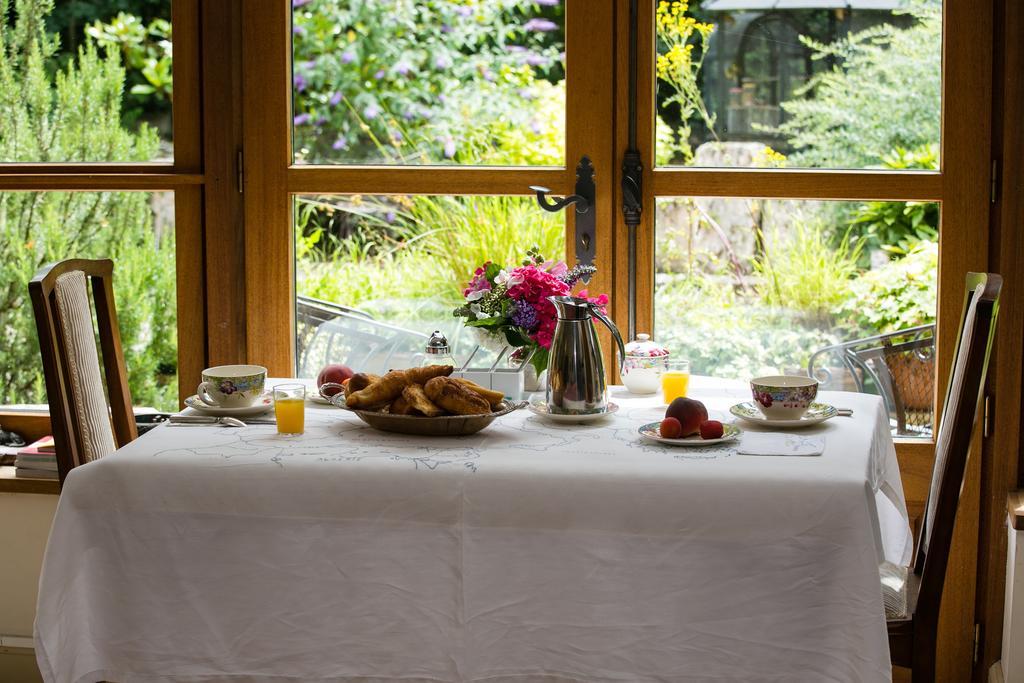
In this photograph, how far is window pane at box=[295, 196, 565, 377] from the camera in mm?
2947

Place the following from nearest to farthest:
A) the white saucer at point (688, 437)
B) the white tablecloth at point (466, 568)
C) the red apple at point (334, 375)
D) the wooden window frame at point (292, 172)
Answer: the white tablecloth at point (466, 568)
the white saucer at point (688, 437)
the red apple at point (334, 375)
the wooden window frame at point (292, 172)

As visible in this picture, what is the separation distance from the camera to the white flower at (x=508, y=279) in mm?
2238

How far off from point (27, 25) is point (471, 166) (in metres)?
1.20

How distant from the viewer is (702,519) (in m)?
1.67

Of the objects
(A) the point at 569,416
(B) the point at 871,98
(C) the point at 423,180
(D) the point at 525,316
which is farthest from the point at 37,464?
(B) the point at 871,98

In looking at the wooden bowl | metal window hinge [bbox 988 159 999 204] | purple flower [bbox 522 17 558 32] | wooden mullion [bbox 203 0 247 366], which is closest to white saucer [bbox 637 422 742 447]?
the wooden bowl

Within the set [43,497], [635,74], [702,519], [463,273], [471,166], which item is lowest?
[43,497]

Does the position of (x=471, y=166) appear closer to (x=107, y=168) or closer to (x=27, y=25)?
(x=107, y=168)

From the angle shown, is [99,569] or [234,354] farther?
[234,354]

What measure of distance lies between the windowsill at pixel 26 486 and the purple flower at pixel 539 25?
1.60 metres

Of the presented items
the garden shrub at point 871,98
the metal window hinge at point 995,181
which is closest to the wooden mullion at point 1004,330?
the metal window hinge at point 995,181

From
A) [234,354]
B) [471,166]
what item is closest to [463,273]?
[471,166]

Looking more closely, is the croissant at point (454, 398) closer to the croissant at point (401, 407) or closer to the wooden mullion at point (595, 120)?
the croissant at point (401, 407)

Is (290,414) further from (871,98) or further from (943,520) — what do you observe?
(871,98)
